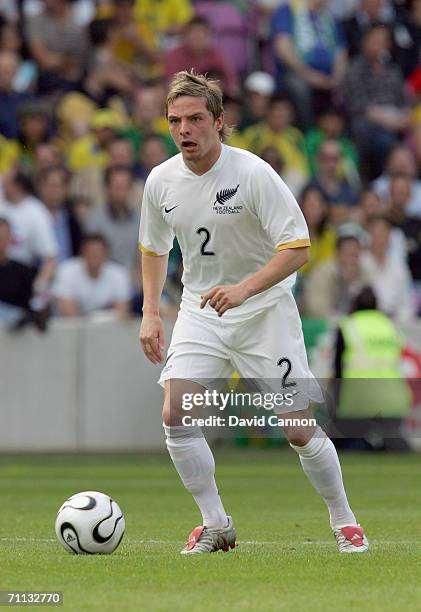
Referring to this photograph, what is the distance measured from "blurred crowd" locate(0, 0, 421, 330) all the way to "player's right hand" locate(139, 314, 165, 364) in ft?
28.1

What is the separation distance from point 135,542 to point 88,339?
8.38m

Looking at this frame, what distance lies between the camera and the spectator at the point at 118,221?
17.6 metres

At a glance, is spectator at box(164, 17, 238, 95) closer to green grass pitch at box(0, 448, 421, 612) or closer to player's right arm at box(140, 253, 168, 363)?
green grass pitch at box(0, 448, 421, 612)

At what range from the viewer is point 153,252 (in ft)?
28.0

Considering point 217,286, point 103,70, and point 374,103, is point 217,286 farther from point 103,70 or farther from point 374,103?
point 374,103

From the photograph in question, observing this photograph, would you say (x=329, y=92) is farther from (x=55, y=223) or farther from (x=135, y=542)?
(x=135, y=542)

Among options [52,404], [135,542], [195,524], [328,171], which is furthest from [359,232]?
[135,542]

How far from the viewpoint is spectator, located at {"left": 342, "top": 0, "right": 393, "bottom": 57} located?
72.0 ft

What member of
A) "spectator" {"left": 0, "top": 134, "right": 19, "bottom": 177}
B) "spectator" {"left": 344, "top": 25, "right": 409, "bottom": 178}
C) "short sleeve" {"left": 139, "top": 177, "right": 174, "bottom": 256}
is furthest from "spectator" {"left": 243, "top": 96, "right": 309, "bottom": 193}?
"short sleeve" {"left": 139, "top": 177, "right": 174, "bottom": 256}

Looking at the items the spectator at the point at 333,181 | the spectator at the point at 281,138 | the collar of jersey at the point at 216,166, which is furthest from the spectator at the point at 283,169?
the collar of jersey at the point at 216,166

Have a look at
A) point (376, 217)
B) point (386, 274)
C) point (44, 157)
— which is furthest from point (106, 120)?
point (386, 274)

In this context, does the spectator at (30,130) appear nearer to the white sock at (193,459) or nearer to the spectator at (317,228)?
the spectator at (317,228)

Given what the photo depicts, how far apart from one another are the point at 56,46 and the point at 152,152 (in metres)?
2.39

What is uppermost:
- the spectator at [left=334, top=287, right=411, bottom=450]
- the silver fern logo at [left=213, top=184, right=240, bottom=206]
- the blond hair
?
the blond hair
